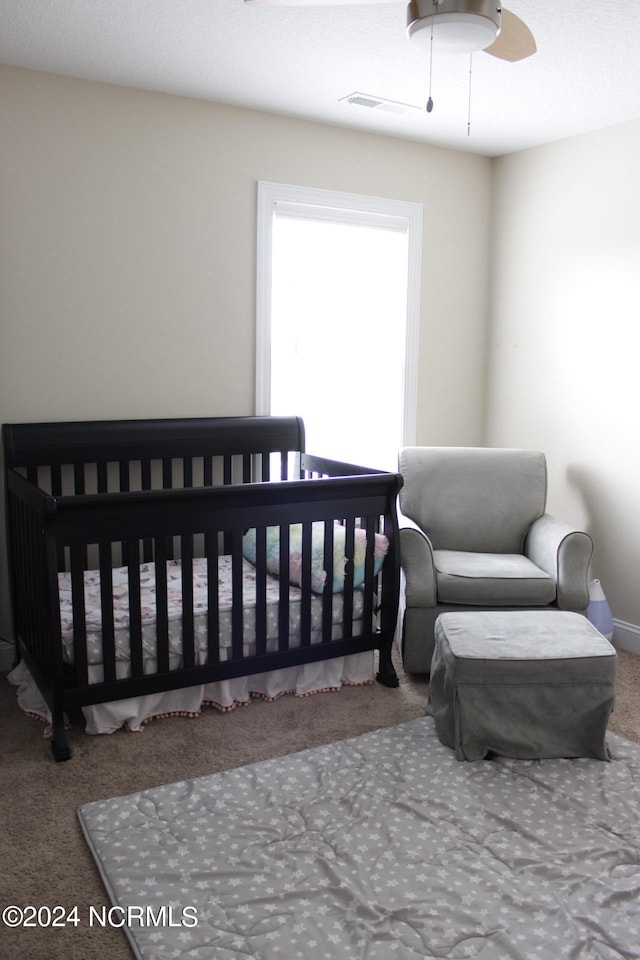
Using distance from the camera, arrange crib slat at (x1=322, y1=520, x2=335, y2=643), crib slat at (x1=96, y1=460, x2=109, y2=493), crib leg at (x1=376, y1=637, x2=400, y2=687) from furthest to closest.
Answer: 1. crib slat at (x1=96, y1=460, x2=109, y2=493)
2. crib leg at (x1=376, y1=637, x2=400, y2=687)
3. crib slat at (x1=322, y1=520, x2=335, y2=643)

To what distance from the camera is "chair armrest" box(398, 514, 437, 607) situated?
308 centimetres

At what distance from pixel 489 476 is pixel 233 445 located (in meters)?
1.19

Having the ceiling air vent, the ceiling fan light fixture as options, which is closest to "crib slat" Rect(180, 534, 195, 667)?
the ceiling fan light fixture

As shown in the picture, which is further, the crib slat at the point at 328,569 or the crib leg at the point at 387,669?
the crib leg at the point at 387,669

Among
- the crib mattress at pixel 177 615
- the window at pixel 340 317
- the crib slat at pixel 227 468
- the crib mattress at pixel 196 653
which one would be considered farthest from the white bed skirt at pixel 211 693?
the window at pixel 340 317

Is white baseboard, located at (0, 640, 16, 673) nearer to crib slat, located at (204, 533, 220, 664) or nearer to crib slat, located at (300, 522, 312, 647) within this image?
crib slat, located at (204, 533, 220, 664)

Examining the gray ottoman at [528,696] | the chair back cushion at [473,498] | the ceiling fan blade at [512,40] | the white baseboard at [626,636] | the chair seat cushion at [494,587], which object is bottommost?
the white baseboard at [626,636]

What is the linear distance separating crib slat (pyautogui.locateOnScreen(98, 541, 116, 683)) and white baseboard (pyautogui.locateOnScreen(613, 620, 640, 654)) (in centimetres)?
235

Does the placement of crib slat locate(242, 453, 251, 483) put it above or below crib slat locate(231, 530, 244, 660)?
above

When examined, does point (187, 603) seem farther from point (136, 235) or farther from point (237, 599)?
point (136, 235)

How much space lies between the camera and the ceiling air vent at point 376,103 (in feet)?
10.8

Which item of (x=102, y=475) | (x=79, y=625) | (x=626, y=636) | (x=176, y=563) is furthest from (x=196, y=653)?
(x=626, y=636)

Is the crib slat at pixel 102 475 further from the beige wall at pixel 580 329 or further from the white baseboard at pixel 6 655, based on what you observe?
the beige wall at pixel 580 329

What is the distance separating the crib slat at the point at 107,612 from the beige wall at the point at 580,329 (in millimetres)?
2363
